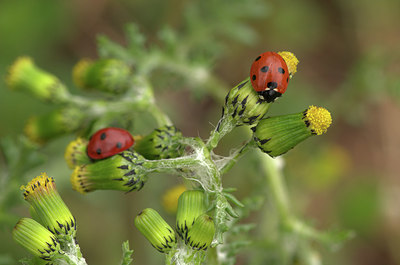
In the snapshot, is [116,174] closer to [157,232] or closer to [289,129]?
[157,232]

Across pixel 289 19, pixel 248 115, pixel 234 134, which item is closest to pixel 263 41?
pixel 289 19

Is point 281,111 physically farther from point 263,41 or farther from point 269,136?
point 269,136

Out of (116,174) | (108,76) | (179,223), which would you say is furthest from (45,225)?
(108,76)

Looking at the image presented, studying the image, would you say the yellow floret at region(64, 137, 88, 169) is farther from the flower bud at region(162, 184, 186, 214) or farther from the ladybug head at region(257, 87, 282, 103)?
the ladybug head at region(257, 87, 282, 103)

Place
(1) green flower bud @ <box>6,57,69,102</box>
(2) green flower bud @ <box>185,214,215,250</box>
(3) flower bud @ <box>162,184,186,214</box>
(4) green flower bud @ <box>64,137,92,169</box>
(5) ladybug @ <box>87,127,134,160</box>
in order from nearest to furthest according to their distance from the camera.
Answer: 1. (2) green flower bud @ <box>185,214,215,250</box>
2. (5) ladybug @ <box>87,127,134,160</box>
3. (4) green flower bud @ <box>64,137,92,169</box>
4. (3) flower bud @ <box>162,184,186,214</box>
5. (1) green flower bud @ <box>6,57,69,102</box>

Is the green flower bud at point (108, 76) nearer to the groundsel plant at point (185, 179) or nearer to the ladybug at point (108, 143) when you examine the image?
the groundsel plant at point (185, 179)

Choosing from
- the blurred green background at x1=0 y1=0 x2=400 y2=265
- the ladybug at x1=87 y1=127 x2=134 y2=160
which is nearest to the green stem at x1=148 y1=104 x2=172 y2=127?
the ladybug at x1=87 y1=127 x2=134 y2=160
